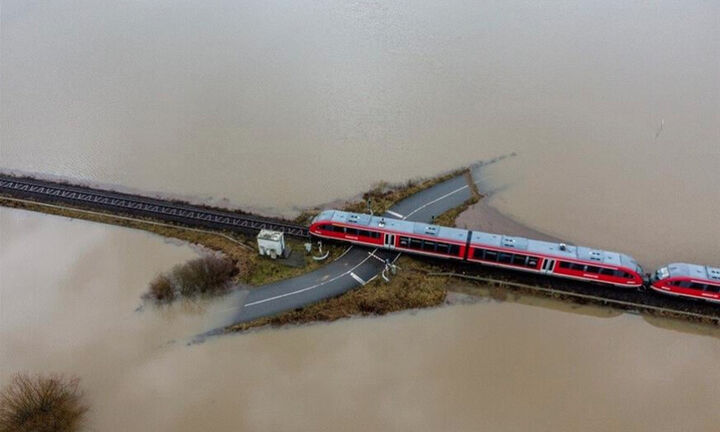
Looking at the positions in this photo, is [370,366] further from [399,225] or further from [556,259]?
[556,259]

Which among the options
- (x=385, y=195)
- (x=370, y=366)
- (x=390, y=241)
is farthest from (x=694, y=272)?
(x=385, y=195)

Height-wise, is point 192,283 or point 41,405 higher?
point 192,283

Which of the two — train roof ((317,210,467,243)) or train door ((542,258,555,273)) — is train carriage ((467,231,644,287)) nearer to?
train door ((542,258,555,273))

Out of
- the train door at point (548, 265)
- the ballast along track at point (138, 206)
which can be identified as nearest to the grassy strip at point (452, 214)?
the train door at point (548, 265)

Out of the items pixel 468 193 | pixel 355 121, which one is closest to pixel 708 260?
pixel 468 193

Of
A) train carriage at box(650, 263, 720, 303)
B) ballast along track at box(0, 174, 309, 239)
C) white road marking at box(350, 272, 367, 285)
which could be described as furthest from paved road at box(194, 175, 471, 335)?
train carriage at box(650, 263, 720, 303)

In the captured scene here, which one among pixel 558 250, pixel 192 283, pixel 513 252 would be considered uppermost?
pixel 558 250
